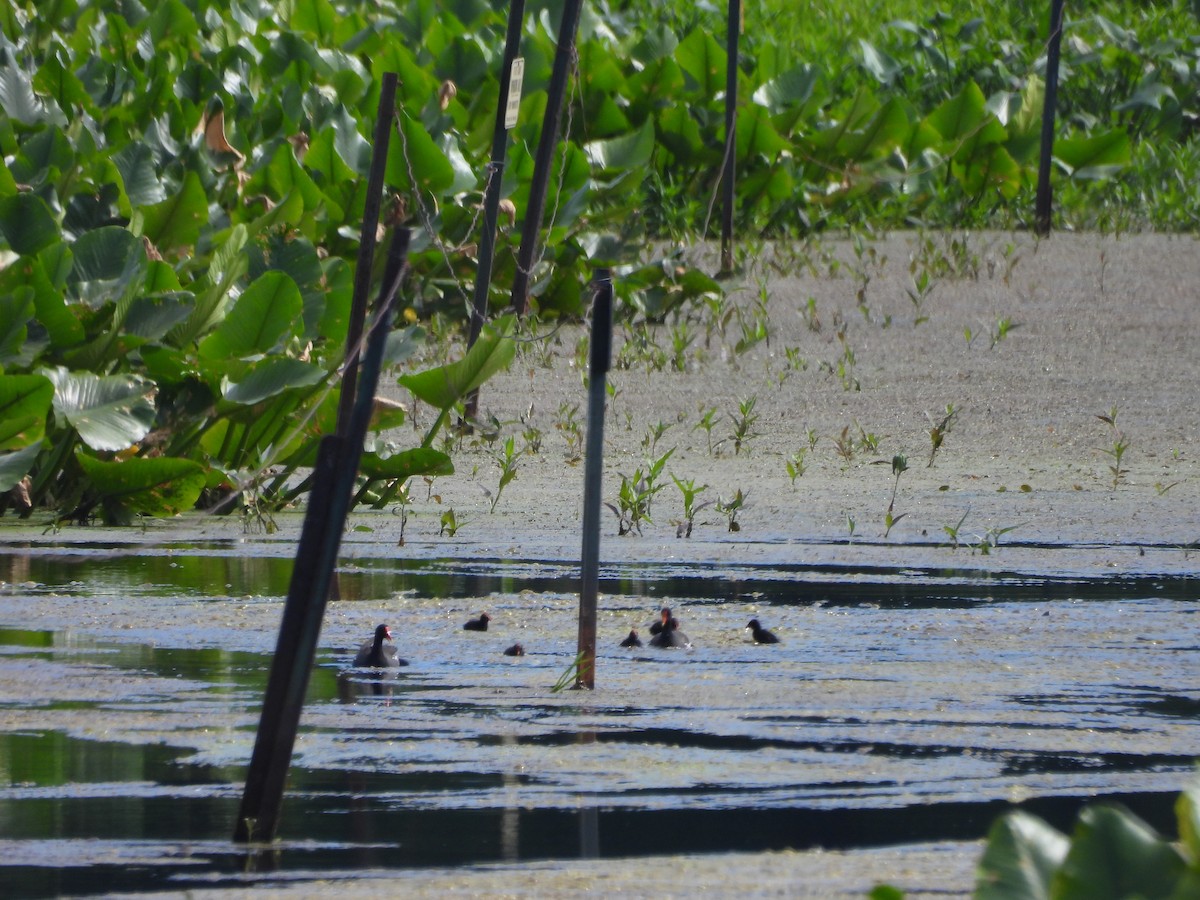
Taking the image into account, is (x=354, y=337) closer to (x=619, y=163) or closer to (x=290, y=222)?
(x=290, y=222)

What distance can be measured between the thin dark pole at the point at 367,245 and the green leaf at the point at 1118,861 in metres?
4.21

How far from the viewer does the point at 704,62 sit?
15789 mm

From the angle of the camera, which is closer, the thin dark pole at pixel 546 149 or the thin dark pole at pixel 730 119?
the thin dark pole at pixel 546 149

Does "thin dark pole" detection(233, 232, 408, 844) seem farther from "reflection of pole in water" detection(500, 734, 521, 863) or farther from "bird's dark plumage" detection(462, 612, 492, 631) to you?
"bird's dark plumage" detection(462, 612, 492, 631)

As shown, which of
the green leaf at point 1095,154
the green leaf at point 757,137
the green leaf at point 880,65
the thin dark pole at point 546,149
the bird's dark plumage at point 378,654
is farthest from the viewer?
the green leaf at point 880,65

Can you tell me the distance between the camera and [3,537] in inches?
311

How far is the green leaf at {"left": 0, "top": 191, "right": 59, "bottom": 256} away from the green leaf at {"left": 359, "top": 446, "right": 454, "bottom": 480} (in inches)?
57.6

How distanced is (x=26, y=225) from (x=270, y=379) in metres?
1.20

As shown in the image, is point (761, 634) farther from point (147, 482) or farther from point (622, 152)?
point (622, 152)

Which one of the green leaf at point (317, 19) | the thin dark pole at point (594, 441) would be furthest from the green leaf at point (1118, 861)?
the green leaf at point (317, 19)

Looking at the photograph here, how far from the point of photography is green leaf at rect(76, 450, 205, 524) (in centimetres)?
768

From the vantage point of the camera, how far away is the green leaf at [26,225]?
26.7 ft

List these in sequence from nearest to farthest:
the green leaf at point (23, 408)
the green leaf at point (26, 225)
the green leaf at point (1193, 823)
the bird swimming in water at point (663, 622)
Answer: the green leaf at point (1193, 823), the bird swimming in water at point (663, 622), the green leaf at point (23, 408), the green leaf at point (26, 225)

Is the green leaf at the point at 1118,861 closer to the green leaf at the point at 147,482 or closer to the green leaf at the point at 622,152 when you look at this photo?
the green leaf at the point at 147,482
